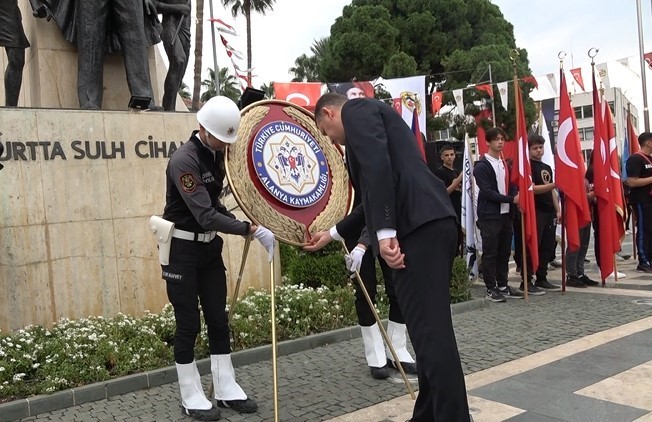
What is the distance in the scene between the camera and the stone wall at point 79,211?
5547mm

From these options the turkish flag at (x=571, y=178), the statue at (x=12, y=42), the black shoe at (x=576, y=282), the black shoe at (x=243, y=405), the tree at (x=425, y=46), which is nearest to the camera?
the black shoe at (x=243, y=405)

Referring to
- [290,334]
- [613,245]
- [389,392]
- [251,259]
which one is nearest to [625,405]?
[389,392]

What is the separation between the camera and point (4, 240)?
5492 mm

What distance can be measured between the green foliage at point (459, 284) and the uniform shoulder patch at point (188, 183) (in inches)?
165

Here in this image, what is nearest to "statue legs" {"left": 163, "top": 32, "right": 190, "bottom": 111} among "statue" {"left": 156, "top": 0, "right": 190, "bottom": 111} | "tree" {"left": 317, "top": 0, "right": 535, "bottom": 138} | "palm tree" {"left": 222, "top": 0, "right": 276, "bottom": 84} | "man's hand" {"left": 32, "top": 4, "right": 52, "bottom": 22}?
"statue" {"left": 156, "top": 0, "right": 190, "bottom": 111}

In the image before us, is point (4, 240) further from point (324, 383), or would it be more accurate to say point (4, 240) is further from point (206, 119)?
point (324, 383)

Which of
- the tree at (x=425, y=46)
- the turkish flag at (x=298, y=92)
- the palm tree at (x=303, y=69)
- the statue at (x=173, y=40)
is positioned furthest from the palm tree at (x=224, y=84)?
the statue at (x=173, y=40)

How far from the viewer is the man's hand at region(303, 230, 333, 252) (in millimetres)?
3787

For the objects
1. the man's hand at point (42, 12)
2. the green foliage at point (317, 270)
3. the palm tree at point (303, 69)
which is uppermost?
the palm tree at point (303, 69)

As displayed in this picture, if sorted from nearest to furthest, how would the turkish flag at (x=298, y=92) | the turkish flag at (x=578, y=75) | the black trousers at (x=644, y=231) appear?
1. the black trousers at (x=644, y=231)
2. the turkish flag at (x=298, y=92)
3. the turkish flag at (x=578, y=75)

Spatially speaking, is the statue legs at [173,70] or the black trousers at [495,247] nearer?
the black trousers at [495,247]

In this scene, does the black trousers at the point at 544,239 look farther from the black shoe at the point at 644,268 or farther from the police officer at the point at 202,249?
the police officer at the point at 202,249

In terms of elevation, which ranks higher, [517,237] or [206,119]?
[206,119]

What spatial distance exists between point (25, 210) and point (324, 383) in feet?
10.9
